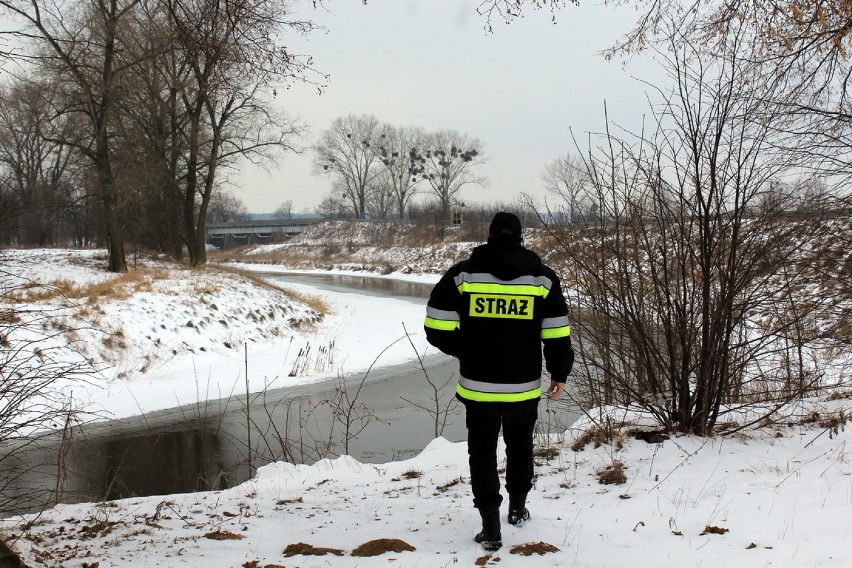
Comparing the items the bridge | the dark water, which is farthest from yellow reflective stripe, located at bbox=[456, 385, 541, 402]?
the bridge

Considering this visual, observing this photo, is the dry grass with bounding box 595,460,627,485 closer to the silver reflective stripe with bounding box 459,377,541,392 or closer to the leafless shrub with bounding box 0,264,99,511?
the silver reflective stripe with bounding box 459,377,541,392

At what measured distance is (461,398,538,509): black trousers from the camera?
347cm

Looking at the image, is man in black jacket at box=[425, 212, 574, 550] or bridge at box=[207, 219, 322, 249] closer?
man in black jacket at box=[425, 212, 574, 550]

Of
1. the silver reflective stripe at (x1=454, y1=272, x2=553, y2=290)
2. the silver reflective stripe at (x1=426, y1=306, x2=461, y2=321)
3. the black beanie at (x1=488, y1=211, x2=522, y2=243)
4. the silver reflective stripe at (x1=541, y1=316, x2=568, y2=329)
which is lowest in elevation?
the silver reflective stripe at (x1=541, y1=316, x2=568, y2=329)

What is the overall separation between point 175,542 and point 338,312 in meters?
18.4

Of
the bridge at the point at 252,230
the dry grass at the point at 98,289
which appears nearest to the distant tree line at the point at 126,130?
the dry grass at the point at 98,289

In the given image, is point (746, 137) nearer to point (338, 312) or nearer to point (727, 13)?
point (727, 13)

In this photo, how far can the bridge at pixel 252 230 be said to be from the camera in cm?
7806

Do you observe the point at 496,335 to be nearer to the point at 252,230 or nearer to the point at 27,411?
the point at 27,411

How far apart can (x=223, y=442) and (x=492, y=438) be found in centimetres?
635

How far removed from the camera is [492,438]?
11.6 feet

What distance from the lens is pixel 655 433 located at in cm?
508

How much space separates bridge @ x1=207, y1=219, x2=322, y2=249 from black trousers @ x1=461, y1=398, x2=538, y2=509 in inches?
2969

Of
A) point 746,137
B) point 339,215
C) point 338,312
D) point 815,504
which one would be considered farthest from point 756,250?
point 339,215
